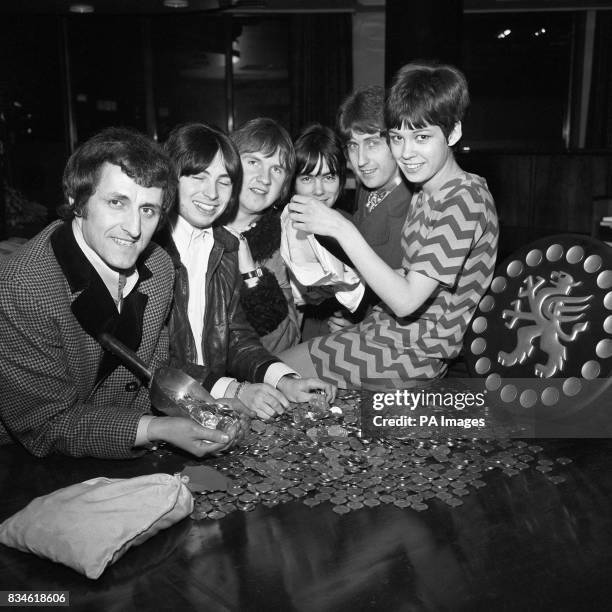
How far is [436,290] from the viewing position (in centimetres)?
195

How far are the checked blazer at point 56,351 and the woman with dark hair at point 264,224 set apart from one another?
2.27 feet

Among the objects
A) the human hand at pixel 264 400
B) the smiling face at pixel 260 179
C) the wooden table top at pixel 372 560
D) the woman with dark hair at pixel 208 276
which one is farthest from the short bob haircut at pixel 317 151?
the wooden table top at pixel 372 560

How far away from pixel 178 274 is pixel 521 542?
113 centimetres

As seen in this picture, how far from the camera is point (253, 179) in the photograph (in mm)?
2240

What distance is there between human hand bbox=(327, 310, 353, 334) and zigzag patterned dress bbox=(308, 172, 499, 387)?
A: 1.54 feet

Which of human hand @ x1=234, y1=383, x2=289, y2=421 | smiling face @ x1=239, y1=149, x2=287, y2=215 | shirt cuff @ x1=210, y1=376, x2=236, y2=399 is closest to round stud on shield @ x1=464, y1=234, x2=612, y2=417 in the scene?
human hand @ x1=234, y1=383, x2=289, y2=421

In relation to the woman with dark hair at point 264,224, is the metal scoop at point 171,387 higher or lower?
lower

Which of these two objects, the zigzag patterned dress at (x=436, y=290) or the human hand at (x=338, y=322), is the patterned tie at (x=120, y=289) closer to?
the zigzag patterned dress at (x=436, y=290)

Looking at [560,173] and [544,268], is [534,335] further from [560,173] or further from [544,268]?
[560,173]

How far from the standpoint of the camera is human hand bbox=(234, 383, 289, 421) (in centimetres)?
177

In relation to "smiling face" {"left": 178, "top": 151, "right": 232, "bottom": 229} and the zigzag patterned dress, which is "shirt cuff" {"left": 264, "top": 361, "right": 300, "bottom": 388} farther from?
"smiling face" {"left": 178, "top": 151, "right": 232, "bottom": 229}

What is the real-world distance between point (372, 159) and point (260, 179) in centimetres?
36

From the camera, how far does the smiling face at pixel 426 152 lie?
6.15 ft

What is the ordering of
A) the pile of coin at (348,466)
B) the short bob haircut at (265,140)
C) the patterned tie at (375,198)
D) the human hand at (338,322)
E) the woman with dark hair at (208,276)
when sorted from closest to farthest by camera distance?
the pile of coin at (348,466) → the woman with dark hair at (208,276) → the short bob haircut at (265,140) → the patterned tie at (375,198) → the human hand at (338,322)
